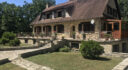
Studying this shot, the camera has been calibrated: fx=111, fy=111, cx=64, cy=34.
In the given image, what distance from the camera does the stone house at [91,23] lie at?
13133 millimetres

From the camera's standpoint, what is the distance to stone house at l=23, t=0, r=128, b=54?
517 inches

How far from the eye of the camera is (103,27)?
52.1ft

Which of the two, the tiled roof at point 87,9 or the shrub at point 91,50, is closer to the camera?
the shrub at point 91,50

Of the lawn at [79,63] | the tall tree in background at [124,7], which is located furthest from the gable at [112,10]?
the lawn at [79,63]

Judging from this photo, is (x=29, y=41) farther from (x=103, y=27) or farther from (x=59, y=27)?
(x=103, y=27)

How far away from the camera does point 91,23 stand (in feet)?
49.6

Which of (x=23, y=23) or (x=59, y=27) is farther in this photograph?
(x=23, y=23)

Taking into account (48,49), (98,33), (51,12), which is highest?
(51,12)

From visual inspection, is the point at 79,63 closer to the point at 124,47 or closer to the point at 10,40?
the point at 124,47

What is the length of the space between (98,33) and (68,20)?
17.8 feet

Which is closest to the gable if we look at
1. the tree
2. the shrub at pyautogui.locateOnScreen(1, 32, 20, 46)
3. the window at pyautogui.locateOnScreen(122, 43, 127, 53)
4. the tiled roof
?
the tiled roof

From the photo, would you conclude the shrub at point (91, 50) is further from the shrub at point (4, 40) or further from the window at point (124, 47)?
the shrub at point (4, 40)

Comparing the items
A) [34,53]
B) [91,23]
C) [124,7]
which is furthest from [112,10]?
[34,53]

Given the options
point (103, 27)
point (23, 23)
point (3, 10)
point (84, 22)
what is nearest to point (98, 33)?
point (103, 27)
